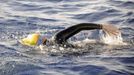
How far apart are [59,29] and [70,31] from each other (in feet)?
8.93

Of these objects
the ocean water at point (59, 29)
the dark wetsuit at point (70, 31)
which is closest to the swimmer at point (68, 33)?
the dark wetsuit at point (70, 31)

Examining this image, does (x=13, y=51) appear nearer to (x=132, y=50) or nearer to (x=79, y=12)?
(x=132, y=50)

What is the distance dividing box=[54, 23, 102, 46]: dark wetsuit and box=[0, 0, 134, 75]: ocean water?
22 cm

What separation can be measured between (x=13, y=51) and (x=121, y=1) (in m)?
7.19

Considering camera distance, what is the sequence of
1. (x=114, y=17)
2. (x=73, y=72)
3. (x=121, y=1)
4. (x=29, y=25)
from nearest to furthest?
(x=73, y=72), (x=29, y=25), (x=114, y=17), (x=121, y=1)

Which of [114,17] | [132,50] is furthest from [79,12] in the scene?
[132,50]

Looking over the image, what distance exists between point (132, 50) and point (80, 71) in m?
1.85

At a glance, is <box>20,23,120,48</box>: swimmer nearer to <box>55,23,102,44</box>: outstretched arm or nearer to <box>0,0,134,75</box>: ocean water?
<box>55,23,102,44</box>: outstretched arm

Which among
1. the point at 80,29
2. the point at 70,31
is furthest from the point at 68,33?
the point at 80,29

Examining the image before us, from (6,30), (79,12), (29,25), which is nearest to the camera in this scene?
(6,30)

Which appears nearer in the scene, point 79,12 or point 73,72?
point 73,72

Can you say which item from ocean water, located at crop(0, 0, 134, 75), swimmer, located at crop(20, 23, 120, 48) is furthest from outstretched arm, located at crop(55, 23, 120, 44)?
ocean water, located at crop(0, 0, 134, 75)

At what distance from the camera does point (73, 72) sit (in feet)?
24.2

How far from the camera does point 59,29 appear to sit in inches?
449
